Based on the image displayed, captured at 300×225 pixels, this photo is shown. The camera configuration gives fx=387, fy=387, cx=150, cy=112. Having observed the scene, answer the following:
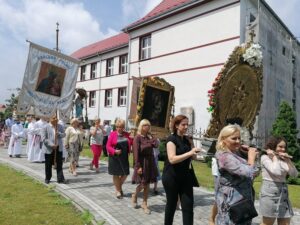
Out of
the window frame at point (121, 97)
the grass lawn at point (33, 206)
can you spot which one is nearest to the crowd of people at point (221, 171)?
the grass lawn at point (33, 206)

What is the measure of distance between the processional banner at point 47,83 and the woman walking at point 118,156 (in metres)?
2.45

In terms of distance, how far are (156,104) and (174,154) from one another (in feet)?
11.2

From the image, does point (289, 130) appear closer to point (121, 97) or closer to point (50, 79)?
point (50, 79)

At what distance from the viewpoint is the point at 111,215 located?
7270 millimetres

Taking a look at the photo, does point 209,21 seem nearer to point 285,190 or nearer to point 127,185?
point 127,185

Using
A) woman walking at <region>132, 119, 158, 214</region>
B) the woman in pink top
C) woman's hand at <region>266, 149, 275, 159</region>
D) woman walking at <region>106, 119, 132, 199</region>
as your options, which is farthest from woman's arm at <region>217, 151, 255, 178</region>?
woman walking at <region>106, 119, 132, 199</region>

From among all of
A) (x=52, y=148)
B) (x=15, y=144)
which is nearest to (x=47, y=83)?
(x=52, y=148)

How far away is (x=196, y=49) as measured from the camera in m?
22.2

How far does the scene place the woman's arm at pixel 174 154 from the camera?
5180 mm

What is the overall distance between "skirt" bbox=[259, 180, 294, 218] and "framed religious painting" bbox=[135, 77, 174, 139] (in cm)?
358

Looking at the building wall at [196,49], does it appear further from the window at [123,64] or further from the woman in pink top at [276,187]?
the woman in pink top at [276,187]

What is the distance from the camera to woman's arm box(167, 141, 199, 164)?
518 cm

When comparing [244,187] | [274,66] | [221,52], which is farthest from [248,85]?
[274,66]

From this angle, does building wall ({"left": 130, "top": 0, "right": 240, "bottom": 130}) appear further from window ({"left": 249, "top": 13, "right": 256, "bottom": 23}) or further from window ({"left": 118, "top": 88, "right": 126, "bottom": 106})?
window ({"left": 118, "top": 88, "right": 126, "bottom": 106})
